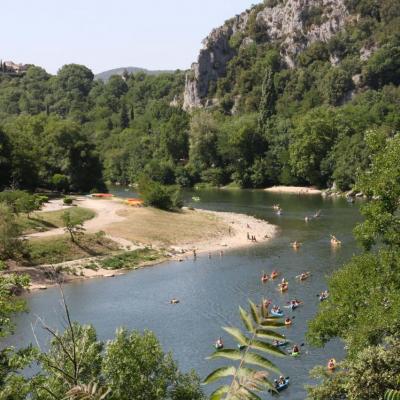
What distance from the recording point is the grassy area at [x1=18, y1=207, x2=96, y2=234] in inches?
2985

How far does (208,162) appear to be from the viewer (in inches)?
6048

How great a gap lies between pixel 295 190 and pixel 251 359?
128437 millimetres

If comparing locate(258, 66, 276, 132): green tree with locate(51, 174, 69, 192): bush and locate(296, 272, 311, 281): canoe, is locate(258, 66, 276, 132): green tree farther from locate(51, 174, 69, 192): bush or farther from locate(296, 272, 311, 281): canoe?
locate(296, 272, 311, 281): canoe

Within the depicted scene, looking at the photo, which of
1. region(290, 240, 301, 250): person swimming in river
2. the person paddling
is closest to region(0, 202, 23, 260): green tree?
region(290, 240, 301, 250): person swimming in river

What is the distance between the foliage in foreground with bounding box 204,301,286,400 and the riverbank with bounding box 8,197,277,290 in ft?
181

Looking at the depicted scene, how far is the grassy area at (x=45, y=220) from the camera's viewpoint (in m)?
75.8

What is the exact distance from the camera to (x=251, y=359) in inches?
282

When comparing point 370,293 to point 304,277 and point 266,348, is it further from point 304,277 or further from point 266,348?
point 304,277

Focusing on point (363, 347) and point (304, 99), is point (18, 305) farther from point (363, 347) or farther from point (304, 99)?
point (304, 99)

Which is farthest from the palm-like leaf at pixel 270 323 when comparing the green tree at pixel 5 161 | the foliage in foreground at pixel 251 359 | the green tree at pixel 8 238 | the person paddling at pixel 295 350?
the green tree at pixel 5 161

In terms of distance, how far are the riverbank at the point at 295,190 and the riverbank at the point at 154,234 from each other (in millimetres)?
33523

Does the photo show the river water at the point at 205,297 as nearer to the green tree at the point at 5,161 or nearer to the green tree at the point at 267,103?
the green tree at the point at 5,161

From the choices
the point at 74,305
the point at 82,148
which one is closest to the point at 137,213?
the point at 82,148

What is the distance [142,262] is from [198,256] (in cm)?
670
